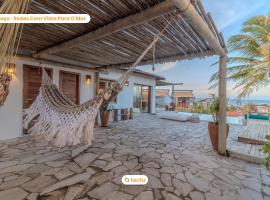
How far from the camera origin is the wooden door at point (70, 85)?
15.8 ft

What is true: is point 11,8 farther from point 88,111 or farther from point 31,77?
point 31,77

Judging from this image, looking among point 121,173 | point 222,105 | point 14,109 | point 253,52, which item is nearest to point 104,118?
point 14,109

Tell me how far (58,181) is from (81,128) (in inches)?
26.6

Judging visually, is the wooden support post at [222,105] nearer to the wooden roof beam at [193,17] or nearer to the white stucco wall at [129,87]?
the wooden roof beam at [193,17]

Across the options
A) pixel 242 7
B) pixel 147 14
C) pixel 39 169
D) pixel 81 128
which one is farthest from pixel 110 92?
pixel 242 7

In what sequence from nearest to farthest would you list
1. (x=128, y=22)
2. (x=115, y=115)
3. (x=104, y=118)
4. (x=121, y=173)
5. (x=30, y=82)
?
(x=128, y=22)
(x=121, y=173)
(x=30, y=82)
(x=104, y=118)
(x=115, y=115)

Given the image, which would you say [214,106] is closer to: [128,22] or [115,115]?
[128,22]

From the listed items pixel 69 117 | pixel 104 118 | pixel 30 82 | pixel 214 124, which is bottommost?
pixel 104 118

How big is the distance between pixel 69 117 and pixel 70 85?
2836mm

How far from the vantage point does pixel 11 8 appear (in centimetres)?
79

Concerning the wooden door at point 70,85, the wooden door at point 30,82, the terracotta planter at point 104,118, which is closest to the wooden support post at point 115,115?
the terracotta planter at point 104,118

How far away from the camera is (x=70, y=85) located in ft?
16.5

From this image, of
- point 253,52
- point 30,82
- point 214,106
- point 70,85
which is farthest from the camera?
point 70,85

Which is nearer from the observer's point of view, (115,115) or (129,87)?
(115,115)
